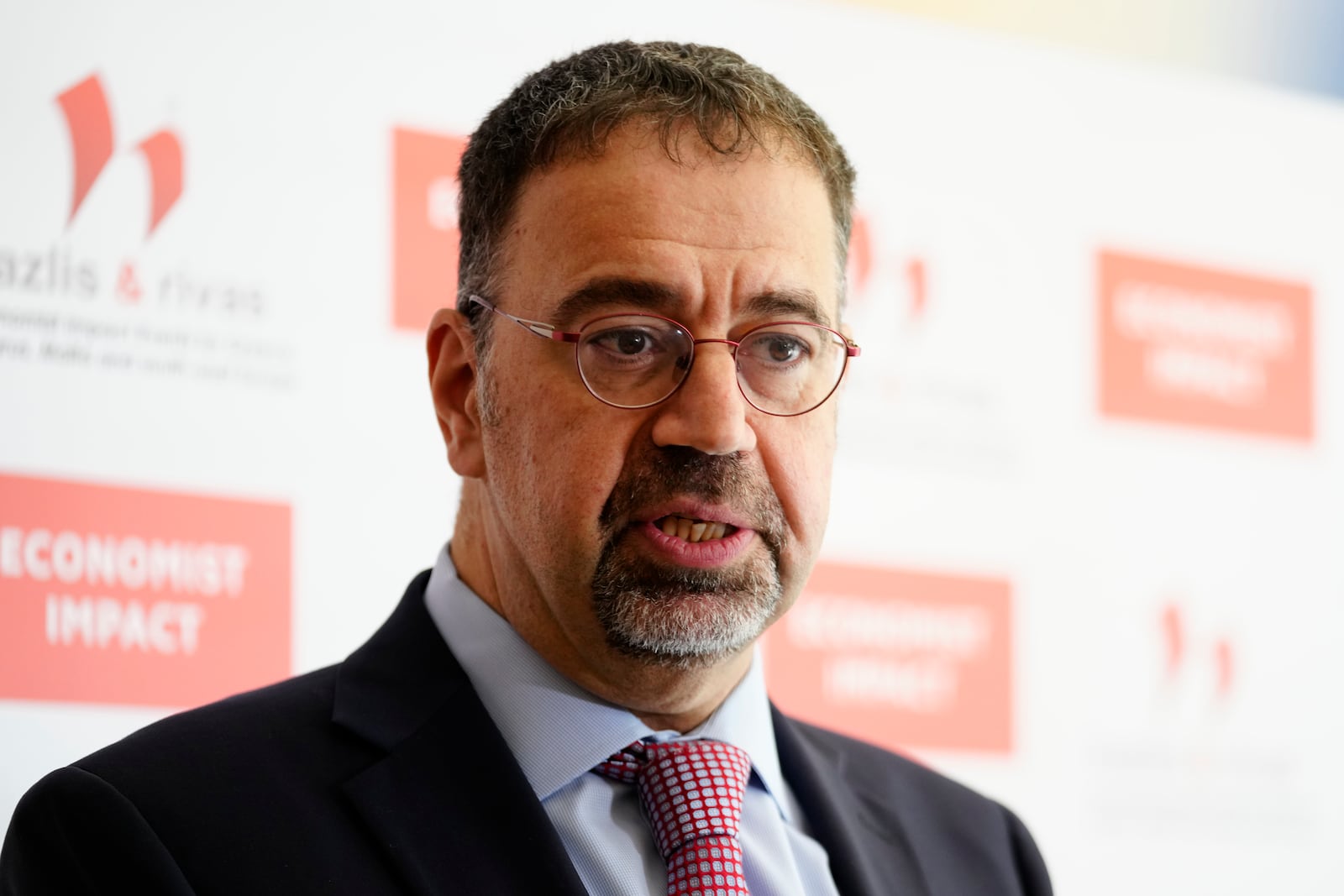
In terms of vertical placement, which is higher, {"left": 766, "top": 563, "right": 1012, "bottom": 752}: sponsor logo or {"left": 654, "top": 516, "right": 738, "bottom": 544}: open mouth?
{"left": 654, "top": 516, "right": 738, "bottom": 544}: open mouth

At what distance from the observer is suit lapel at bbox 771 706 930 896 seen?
85.2 inches

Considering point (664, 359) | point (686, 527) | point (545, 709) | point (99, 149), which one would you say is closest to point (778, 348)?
point (664, 359)

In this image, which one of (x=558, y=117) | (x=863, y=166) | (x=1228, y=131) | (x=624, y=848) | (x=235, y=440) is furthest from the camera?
(x=1228, y=131)

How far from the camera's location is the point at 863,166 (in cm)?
364

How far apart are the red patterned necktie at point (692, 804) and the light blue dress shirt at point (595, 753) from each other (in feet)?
0.08

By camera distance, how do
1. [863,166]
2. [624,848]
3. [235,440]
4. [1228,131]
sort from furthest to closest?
1. [1228,131]
2. [863,166]
3. [235,440]
4. [624,848]

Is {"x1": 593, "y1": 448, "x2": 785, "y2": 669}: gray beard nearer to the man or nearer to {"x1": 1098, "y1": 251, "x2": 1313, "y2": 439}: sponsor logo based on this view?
the man

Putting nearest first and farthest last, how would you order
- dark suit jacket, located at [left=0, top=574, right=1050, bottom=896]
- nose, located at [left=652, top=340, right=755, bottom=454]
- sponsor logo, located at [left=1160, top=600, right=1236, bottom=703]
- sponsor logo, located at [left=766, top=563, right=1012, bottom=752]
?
dark suit jacket, located at [left=0, top=574, right=1050, bottom=896]
nose, located at [left=652, top=340, right=755, bottom=454]
sponsor logo, located at [left=766, top=563, right=1012, bottom=752]
sponsor logo, located at [left=1160, top=600, right=1236, bottom=703]

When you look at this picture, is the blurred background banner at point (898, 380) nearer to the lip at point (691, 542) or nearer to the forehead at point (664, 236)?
the forehead at point (664, 236)

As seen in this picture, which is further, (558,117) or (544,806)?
(558,117)

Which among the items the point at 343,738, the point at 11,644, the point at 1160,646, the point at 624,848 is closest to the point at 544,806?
the point at 624,848

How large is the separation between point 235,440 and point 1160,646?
221cm

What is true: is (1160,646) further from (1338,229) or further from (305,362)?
(305,362)

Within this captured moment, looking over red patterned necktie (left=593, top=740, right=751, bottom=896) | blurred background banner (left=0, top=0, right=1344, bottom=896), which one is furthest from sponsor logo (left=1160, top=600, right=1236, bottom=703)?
red patterned necktie (left=593, top=740, right=751, bottom=896)
